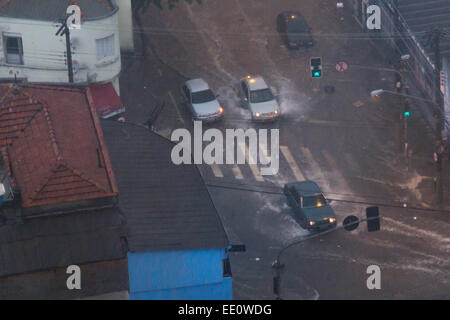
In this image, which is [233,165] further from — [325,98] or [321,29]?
[321,29]

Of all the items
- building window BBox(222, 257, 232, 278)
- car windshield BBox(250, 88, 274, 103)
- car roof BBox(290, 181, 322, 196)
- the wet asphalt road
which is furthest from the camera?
car windshield BBox(250, 88, 274, 103)

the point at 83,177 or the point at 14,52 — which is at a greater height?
the point at 14,52

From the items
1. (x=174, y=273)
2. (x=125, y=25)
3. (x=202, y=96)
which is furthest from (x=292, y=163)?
(x=174, y=273)

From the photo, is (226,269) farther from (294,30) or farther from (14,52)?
(294,30)

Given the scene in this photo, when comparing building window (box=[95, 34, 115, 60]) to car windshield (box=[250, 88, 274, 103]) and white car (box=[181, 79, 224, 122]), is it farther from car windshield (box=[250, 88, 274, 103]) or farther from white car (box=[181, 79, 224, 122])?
car windshield (box=[250, 88, 274, 103])

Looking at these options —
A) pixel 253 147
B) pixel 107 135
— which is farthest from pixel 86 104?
pixel 253 147

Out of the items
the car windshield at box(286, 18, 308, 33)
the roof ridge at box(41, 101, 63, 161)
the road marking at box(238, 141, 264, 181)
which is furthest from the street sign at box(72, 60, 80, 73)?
the car windshield at box(286, 18, 308, 33)
